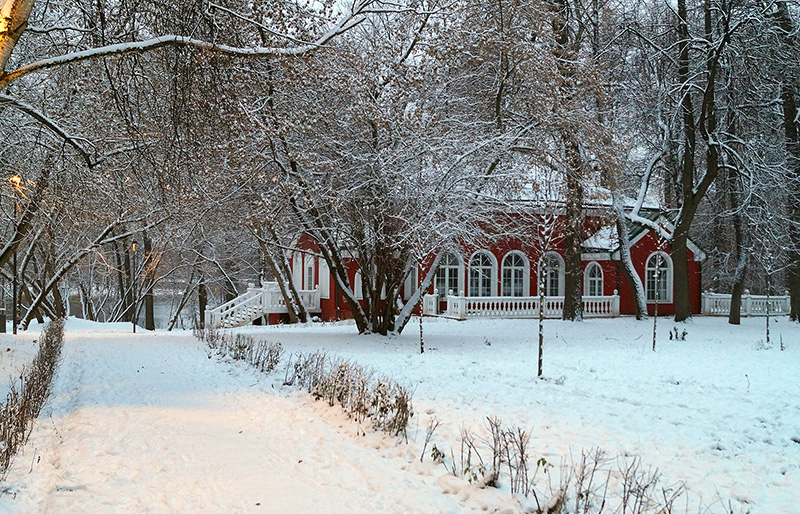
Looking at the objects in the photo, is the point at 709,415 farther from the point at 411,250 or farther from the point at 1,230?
the point at 1,230

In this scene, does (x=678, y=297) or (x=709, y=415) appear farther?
(x=678, y=297)

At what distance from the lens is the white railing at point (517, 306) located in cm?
2589

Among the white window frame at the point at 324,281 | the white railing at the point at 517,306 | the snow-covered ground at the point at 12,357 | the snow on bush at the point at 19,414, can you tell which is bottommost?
the snow-covered ground at the point at 12,357

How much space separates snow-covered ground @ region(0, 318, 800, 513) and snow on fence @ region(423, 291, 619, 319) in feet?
40.2

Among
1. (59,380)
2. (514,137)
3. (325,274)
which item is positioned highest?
(514,137)

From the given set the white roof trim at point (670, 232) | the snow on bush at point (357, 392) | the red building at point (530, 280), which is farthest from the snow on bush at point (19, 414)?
the white roof trim at point (670, 232)

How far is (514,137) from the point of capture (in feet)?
52.1

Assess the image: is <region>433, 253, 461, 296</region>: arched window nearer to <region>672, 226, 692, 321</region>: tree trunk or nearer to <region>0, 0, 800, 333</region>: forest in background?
<region>0, 0, 800, 333</region>: forest in background

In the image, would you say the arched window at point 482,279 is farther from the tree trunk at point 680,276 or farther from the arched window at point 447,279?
the tree trunk at point 680,276

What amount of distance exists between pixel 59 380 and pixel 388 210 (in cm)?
793

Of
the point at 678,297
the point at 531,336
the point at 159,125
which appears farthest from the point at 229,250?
the point at 159,125

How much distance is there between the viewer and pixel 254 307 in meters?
28.2

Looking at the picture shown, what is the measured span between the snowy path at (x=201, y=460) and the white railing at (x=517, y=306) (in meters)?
16.7

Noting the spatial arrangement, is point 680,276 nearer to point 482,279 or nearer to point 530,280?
point 530,280
